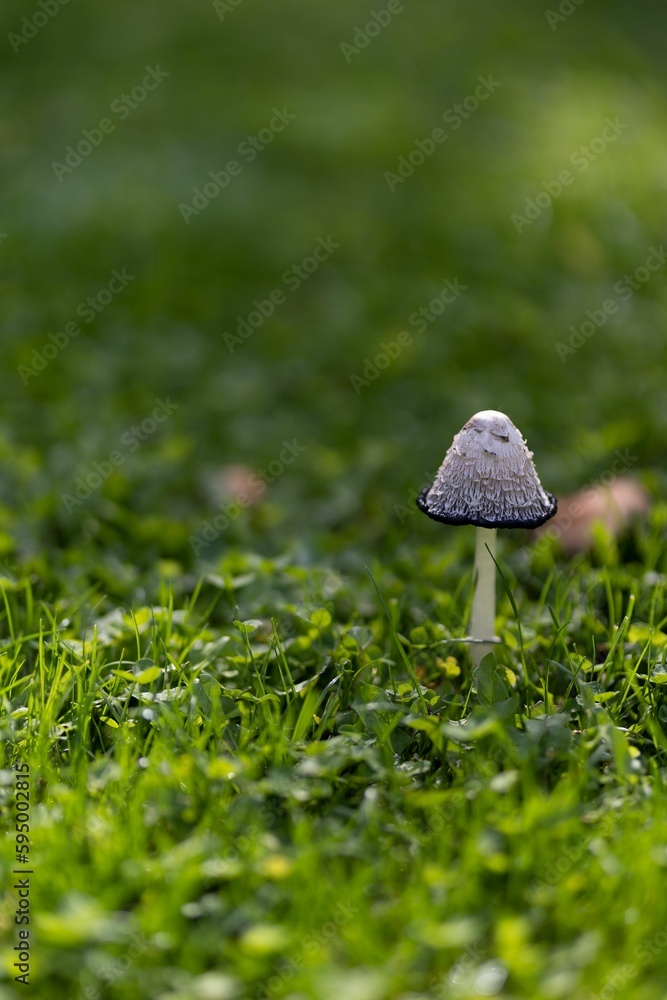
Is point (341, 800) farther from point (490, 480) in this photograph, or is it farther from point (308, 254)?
point (308, 254)

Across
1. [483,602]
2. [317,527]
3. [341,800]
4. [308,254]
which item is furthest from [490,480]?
[308,254]

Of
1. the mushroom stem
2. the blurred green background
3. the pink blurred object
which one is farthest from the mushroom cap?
the blurred green background

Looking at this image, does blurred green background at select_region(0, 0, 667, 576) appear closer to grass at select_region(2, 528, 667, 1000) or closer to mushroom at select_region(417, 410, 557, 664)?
grass at select_region(2, 528, 667, 1000)

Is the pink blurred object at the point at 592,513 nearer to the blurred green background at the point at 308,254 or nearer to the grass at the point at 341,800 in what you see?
the blurred green background at the point at 308,254

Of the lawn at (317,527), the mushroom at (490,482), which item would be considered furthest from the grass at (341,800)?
the mushroom at (490,482)

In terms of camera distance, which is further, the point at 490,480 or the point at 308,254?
the point at 308,254

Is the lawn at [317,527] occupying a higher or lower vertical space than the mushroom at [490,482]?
lower
